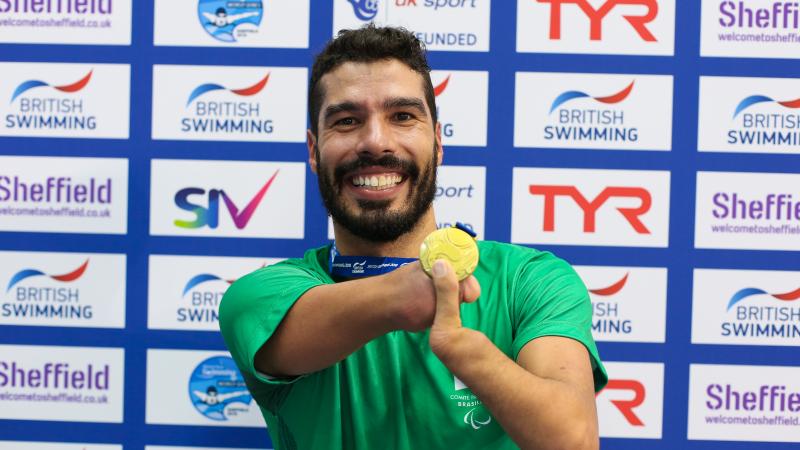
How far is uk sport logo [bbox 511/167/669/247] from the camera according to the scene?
2.08 m

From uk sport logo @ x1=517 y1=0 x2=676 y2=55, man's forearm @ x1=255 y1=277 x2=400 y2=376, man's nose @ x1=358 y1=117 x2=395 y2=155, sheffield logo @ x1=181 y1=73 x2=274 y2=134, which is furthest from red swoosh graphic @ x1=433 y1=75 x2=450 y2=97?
man's forearm @ x1=255 y1=277 x2=400 y2=376

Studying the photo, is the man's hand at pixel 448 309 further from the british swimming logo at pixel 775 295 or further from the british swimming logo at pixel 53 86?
the british swimming logo at pixel 53 86

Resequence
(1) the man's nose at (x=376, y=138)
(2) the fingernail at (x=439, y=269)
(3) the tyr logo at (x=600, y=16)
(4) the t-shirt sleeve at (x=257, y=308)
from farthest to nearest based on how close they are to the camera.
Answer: (3) the tyr logo at (x=600, y=16), (1) the man's nose at (x=376, y=138), (4) the t-shirt sleeve at (x=257, y=308), (2) the fingernail at (x=439, y=269)

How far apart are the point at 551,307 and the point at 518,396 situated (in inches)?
11.3

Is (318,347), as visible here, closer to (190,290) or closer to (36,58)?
(190,290)

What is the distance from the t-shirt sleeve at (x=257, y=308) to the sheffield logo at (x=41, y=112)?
3.63 ft

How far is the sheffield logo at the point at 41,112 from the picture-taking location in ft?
7.06

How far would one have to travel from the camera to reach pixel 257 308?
1.29m

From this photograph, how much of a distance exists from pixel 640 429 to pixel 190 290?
1.47 meters

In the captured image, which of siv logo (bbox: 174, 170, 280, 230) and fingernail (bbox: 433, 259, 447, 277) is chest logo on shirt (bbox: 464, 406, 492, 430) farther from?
siv logo (bbox: 174, 170, 280, 230)

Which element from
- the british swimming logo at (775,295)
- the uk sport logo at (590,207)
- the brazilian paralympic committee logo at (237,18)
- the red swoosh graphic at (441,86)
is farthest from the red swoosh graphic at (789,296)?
the brazilian paralympic committee logo at (237,18)

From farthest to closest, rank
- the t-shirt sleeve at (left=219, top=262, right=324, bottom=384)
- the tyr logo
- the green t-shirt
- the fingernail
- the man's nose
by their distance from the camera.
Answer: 1. the tyr logo
2. the man's nose
3. the green t-shirt
4. the t-shirt sleeve at (left=219, top=262, right=324, bottom=384)
5. the fingernail

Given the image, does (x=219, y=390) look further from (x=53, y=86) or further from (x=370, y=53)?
(x=370, y=53)

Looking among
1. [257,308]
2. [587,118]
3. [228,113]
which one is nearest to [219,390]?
[228,113]
